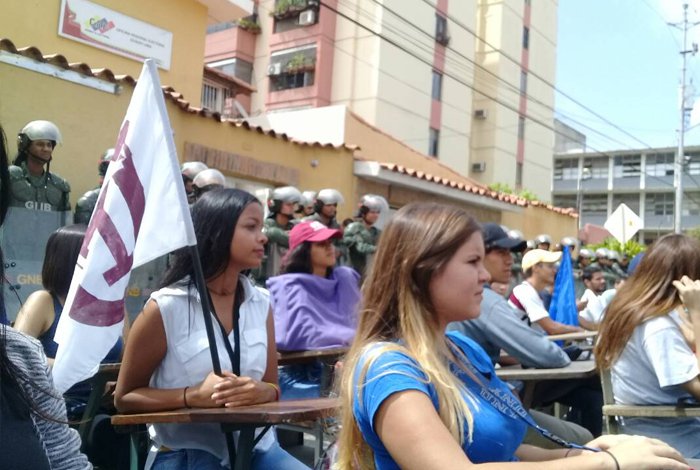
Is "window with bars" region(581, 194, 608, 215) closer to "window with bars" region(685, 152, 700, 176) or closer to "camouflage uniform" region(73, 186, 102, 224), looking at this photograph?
"window with bars" region(685, 152, 700, 176)

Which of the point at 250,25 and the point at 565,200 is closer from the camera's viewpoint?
the point at 250,25

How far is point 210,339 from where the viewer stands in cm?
269

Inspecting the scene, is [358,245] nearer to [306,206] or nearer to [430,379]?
[306,206]

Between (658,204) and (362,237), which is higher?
(658,204)

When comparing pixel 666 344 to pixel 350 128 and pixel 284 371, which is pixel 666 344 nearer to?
pixel 284 371

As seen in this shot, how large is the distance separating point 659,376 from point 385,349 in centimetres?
196

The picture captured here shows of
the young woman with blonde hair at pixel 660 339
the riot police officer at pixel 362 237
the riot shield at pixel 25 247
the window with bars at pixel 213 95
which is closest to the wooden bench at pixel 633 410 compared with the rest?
the young woman with blonde hair at pixel 660 339

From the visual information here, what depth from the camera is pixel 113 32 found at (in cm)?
1299

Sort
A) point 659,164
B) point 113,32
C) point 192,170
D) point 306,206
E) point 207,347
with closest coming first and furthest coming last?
1. point 207,347
2. point 192,170
3. point 306,206
4. point 113,32
5. point 659,164

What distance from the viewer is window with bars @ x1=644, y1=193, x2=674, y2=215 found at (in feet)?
199

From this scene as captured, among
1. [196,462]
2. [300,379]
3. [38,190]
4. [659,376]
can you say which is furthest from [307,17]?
[196,462]

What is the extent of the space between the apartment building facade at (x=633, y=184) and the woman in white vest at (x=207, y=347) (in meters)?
59.7

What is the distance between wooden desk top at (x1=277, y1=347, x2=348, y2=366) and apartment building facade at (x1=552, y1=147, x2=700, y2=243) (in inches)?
2305

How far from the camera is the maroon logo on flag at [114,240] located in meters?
2.58
